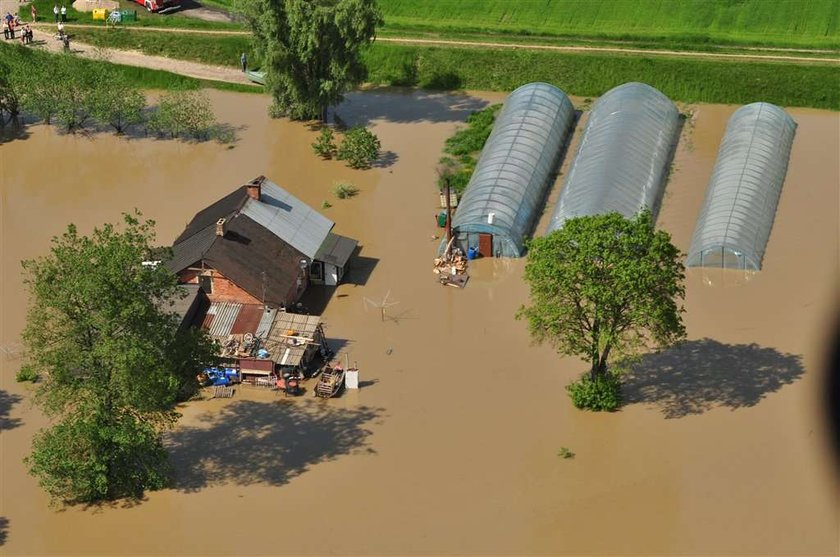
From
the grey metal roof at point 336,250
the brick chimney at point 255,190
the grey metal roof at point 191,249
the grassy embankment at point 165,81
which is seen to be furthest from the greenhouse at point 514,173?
the grassy embankment at point 165,81

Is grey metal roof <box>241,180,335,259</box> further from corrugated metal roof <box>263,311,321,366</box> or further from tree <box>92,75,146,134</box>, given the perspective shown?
tree <box>92,75,146,134</box>

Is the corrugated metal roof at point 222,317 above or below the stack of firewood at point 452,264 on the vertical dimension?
below

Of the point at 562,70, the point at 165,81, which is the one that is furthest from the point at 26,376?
the point at 562,70

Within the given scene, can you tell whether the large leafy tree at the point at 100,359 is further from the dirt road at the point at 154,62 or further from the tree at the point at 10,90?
the dirt road at the point at 154,62

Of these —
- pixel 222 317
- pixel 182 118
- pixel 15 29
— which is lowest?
pixel 222 317

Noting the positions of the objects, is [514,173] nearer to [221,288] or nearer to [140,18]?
[221,288]

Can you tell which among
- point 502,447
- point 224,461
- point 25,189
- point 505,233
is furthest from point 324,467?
point 25,189
